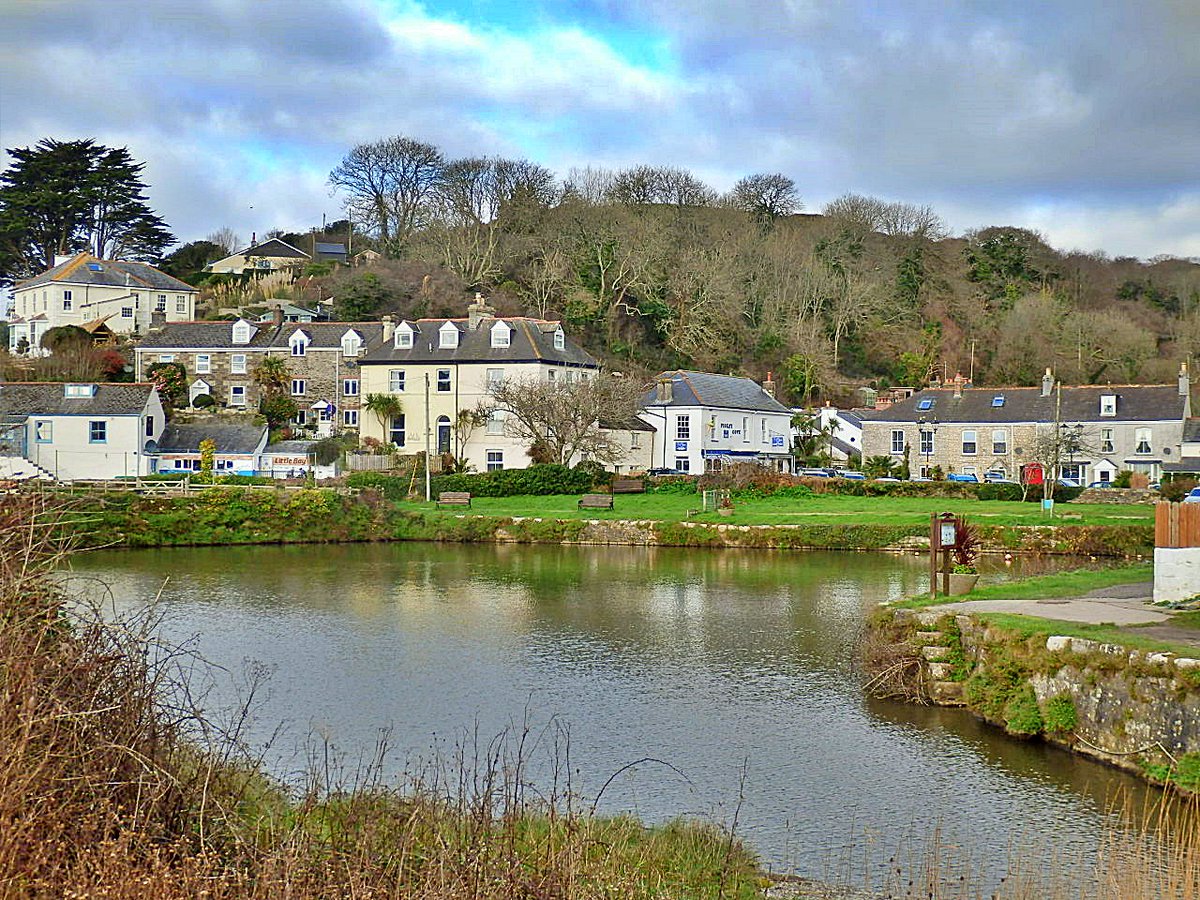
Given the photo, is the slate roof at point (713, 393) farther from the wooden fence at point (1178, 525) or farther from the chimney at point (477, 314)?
the wooden fence at point (1178, 525)

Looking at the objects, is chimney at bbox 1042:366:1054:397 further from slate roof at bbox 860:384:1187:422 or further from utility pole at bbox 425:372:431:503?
utility pole at bbox 425:372:431:503

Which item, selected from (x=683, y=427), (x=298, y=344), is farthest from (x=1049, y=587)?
(x=298, y=344)

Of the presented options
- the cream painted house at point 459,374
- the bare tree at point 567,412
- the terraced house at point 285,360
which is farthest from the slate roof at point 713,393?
the terraced house at point 285,360

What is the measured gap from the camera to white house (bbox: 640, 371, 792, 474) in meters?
63.1

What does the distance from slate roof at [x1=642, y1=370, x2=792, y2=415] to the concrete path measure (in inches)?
1604

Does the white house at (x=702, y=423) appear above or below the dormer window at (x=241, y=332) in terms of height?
below

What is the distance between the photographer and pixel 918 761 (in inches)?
615

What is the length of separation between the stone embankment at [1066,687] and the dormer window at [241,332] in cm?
5080

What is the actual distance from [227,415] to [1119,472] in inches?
1715

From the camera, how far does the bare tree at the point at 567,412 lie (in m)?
55.4

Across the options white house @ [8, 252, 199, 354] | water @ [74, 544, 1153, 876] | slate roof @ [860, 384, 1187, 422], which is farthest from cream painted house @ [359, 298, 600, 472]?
water @ [74, 544, 1153, 876]

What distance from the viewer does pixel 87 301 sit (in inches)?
2817

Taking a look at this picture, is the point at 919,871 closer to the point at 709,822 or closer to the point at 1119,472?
the point at 709,822

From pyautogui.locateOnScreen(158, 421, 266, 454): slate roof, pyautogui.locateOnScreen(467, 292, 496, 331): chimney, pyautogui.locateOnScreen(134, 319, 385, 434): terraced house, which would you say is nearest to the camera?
pyautogui.locateOnScreen(158, 421, 266, 454): slate roof
